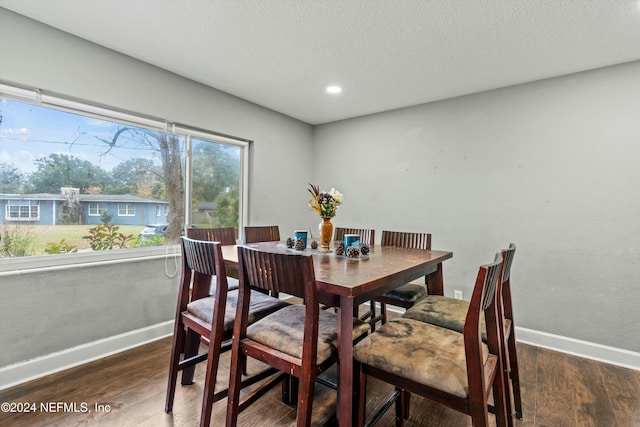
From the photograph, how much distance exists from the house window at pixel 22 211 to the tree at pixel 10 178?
0.31 feet

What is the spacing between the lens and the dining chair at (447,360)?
1053 millimetres

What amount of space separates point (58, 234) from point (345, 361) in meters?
2.22

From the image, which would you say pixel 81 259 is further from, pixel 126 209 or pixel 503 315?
pixel 503 315

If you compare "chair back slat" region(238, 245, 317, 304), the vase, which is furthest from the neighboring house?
"chair back slat" region(238, 245, 317, 304)

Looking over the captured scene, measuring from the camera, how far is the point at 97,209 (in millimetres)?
2307

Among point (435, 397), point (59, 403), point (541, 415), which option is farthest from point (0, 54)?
point (541, 415)

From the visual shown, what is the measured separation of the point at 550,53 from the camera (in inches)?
85.7

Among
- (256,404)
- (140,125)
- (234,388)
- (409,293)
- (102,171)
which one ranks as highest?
(140,125)

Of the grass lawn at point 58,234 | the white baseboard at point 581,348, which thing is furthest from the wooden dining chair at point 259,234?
the white baseboard at point 581,348

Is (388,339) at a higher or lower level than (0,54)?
lower

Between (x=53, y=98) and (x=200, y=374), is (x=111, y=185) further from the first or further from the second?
(x=200, y=374)

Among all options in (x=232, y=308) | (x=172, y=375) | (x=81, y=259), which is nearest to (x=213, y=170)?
(x=81, y=259)

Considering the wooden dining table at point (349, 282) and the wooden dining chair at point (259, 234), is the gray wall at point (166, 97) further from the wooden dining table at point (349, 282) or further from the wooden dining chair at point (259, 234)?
the wooden dining table at point (349, 282)

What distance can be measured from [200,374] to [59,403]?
757mm
